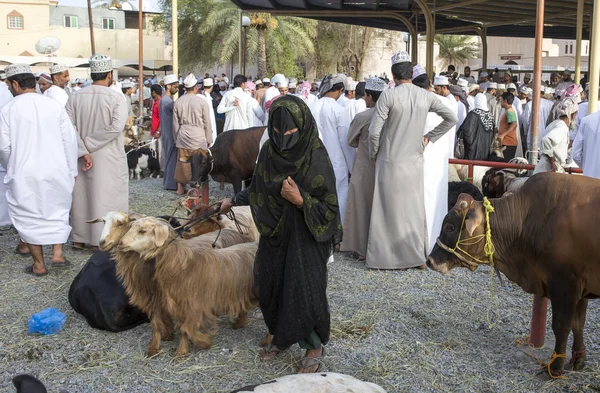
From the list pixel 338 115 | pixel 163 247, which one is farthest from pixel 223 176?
pixel 163 247

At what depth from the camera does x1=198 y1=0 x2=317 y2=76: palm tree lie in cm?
3158

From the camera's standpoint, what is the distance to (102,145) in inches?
259

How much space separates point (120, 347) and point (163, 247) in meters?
1.00

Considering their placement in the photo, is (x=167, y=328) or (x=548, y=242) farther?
(x=167, y=328)

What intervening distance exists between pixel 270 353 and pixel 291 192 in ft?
4.04

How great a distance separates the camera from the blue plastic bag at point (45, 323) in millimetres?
4777

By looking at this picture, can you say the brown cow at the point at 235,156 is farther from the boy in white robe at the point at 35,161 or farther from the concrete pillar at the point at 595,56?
the concrete pillar at the point at 595,56

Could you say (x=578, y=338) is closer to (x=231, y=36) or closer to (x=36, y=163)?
(x=36, y=163)

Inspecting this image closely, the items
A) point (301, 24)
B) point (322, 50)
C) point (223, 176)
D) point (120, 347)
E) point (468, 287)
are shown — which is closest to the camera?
point (120, 347)

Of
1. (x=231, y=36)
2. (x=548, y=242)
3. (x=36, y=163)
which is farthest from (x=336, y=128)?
(x=231, y=36)

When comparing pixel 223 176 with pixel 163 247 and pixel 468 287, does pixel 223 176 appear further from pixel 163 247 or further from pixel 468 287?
pixel 163 247

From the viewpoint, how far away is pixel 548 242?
368 centimetres

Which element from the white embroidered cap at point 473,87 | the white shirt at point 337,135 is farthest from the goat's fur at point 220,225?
the white embroidered cap at point 473,87

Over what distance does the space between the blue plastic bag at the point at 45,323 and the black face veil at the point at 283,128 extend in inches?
93.6
